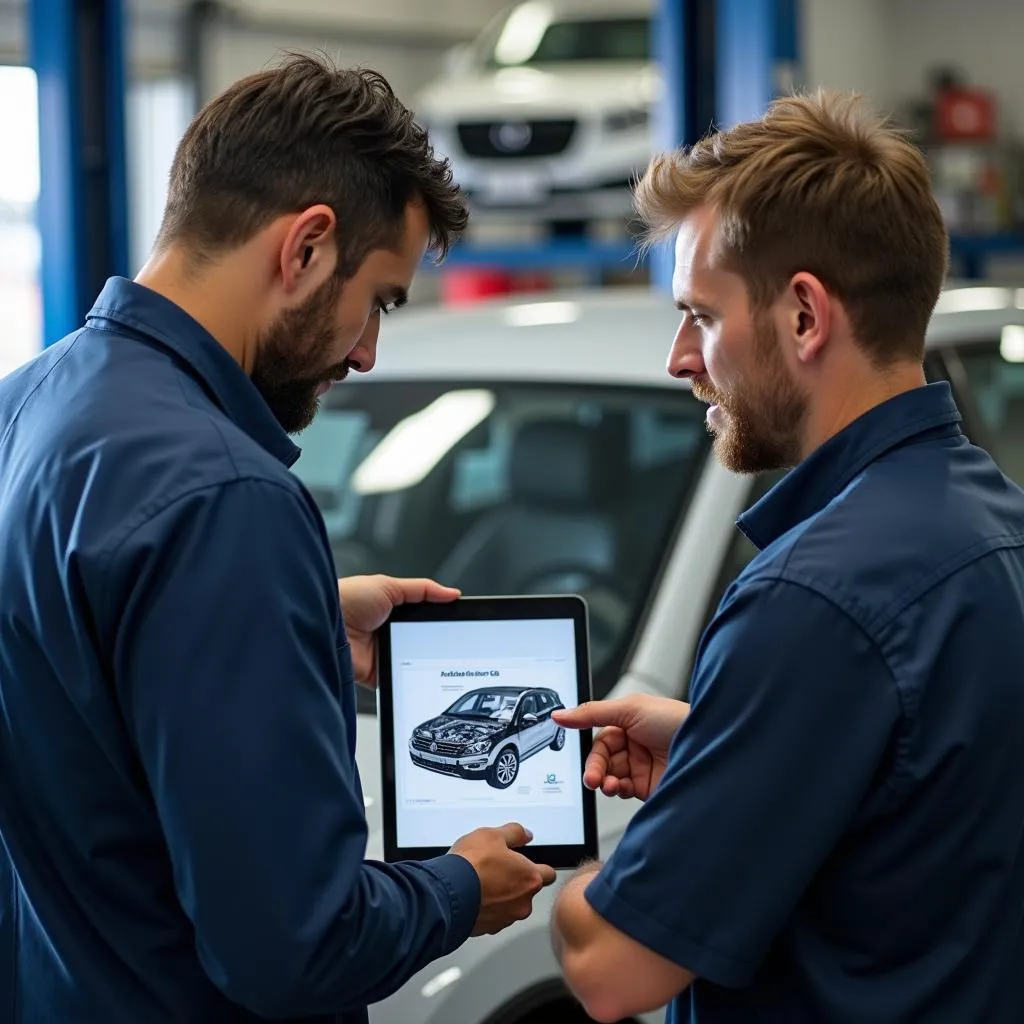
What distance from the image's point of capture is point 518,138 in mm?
7902

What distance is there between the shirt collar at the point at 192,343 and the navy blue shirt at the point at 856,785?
491 mm

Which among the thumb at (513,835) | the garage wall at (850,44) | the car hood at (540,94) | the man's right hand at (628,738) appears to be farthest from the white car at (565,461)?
the garage wall at (850,44)

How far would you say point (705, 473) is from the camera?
2.92 meters

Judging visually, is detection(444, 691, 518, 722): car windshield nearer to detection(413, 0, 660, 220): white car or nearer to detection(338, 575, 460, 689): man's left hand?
detection(338, 575, 460, 689): man's left hand

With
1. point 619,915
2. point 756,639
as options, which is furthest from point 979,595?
point 619,915

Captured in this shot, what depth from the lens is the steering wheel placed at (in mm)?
2697

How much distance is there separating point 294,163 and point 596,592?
4.91 ft

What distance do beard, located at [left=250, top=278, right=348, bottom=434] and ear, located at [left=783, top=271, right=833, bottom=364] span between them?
0.44 metres

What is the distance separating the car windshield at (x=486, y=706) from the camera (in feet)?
6.21

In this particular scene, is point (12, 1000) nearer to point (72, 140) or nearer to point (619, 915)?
point (619, 915)

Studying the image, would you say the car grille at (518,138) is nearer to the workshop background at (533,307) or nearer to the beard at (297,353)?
the workshop background at (533,307)

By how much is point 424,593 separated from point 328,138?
62 centimetres

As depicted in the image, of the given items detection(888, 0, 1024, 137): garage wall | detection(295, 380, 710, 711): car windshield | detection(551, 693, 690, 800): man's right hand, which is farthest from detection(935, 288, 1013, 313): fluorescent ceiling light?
detection(888, 0, 1024, 137): garage wall

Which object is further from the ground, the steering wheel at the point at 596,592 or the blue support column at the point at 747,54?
the blue support column at the point at 747,54
